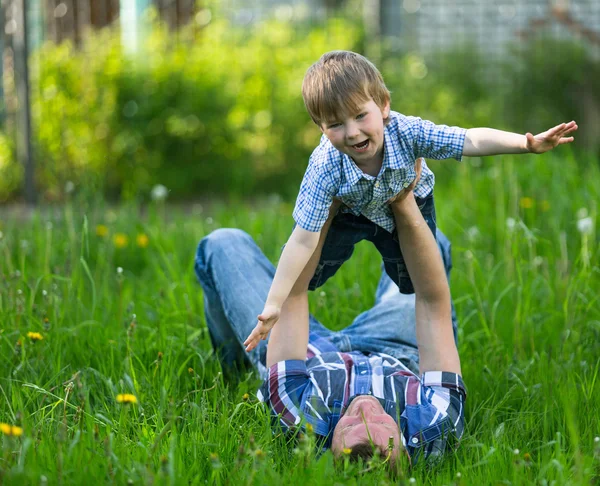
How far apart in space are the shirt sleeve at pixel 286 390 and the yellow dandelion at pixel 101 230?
5.82ft

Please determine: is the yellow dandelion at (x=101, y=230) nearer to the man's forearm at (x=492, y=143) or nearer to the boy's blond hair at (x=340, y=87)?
the boy's blond hair at (x=340, y=87)

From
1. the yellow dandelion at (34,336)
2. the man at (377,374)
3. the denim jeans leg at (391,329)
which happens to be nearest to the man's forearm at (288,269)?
the man at (377,374)

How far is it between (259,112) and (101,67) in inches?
47.0

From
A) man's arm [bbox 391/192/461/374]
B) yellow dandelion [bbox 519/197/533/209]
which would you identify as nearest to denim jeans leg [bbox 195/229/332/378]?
man's arm [bbox 391/192/461/374]

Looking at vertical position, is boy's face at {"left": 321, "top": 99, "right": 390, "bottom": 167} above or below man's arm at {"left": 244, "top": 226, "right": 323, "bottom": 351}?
above

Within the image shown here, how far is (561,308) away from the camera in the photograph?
9.57 ft

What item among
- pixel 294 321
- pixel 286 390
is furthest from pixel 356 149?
pixel 286 390

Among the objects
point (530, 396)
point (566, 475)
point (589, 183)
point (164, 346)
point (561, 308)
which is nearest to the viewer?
point (566, 475)

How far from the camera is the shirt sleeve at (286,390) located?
2041 mm

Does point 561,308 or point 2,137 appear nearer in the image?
point 561,308

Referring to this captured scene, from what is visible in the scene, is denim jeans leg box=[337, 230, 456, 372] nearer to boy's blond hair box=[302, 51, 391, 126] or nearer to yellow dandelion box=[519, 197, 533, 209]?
boy's blond hair box=[302, 51, 391, 126]

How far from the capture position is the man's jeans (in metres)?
2.49

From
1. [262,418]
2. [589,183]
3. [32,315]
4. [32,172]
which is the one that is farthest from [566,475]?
[32,172]

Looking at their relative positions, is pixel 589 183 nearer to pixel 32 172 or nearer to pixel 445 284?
pixel 445 284
